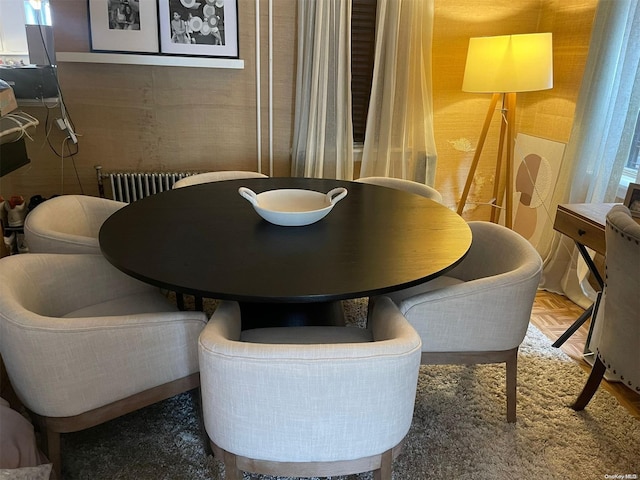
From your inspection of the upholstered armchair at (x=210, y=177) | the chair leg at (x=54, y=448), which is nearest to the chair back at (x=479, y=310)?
the chair leg at (x=54, y=448)

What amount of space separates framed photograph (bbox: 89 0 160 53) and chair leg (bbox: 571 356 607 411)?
2.86 meters

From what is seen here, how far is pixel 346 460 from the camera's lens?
1166 mm

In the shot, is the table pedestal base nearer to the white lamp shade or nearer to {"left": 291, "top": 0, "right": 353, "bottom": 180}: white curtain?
{"left": 291, "top": 0, "right": 353, "bottom": 180}: white curtain

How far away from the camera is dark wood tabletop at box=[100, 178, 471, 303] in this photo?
1.29 meters

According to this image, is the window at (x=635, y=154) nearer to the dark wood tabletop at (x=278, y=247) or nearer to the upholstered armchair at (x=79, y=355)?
the dark wood tabletop at (x=278, y=247)

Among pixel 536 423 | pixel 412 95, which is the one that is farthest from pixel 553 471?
pixel 412 95

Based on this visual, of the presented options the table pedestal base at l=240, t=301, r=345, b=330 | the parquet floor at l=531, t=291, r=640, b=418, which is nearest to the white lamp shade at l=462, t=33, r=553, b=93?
the parquet floor at l=531, t=291, r=640, b=418

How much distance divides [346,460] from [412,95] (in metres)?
2.55

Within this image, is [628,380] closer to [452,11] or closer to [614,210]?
[614,210]

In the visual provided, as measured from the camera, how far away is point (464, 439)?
174 centimetres

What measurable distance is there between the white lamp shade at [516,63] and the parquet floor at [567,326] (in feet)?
4.19

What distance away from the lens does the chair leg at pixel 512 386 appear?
5.65ft

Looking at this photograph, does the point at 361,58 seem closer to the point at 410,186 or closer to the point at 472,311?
the point at 410,186

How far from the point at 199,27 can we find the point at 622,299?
2.64m
